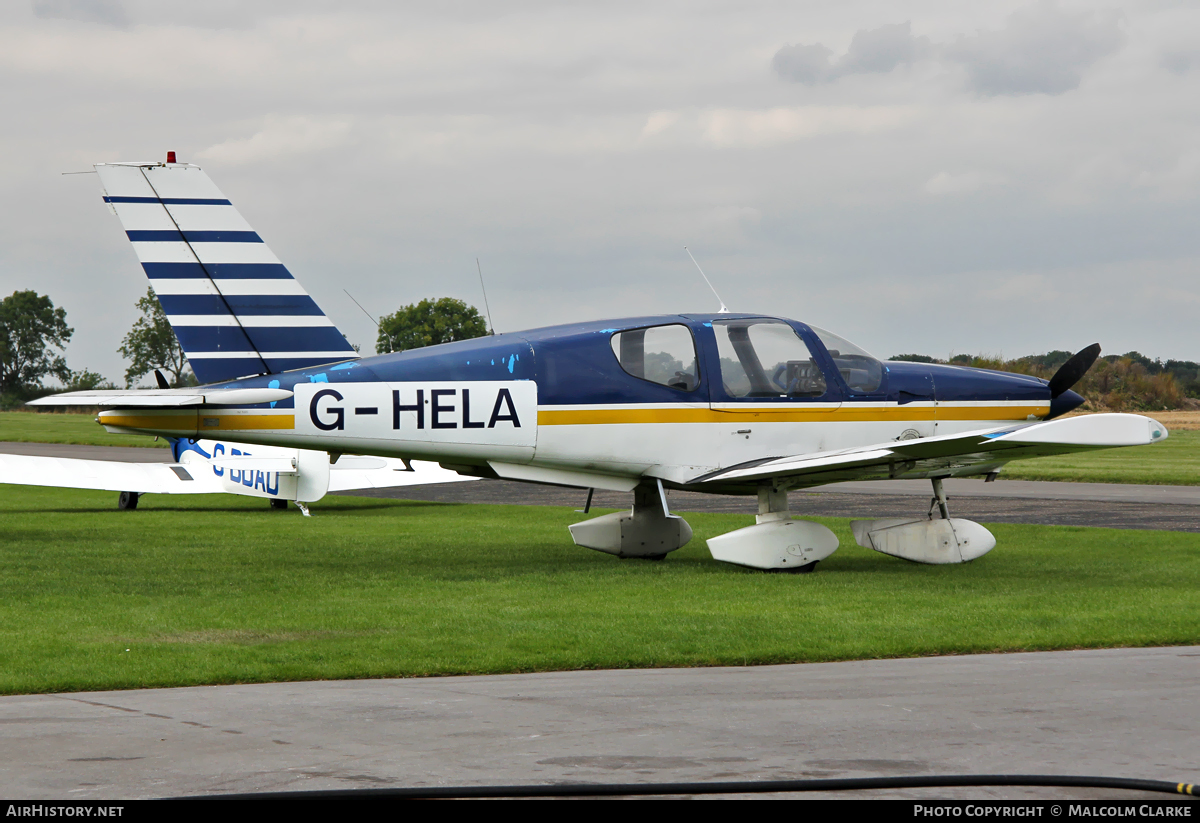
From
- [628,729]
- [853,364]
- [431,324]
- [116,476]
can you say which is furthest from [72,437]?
[628,729]

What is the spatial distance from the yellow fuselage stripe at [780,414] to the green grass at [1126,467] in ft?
50.1

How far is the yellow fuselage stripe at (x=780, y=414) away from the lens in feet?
38.7

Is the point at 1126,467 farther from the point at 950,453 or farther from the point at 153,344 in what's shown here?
the point at 153,344

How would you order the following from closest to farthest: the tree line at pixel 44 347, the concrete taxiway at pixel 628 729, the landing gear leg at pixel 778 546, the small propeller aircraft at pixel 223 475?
the concrete taxiway at pixel 628 729, the landing gear leg at pixel 778 546, the small propeller aircraft at pixel 223 475, the tree line at pixel 44 347

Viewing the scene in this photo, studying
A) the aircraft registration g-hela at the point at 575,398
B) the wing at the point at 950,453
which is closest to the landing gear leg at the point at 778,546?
the aircraft registration g-hela at the point at 575,398

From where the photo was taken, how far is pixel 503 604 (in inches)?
383

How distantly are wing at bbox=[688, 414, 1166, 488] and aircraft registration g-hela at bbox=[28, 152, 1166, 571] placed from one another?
4 centimetres

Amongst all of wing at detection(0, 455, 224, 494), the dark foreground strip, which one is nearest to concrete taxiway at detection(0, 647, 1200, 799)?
the dark foreground strip

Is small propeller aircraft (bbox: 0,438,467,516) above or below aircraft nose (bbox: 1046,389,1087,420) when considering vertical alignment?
below

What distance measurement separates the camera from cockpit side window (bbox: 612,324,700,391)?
1205 centimetres

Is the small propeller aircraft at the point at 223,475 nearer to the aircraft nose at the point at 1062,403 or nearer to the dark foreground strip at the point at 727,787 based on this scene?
the aircraft nose at the point at 1062,403

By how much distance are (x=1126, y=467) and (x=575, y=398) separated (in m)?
24.0

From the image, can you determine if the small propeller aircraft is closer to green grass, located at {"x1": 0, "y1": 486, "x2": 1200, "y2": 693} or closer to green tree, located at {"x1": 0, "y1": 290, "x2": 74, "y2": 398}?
green grass, located at {"x1": 0, "y1": 486, "x2": 1200, "y2": 693}

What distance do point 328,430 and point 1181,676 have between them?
24.0 ft
